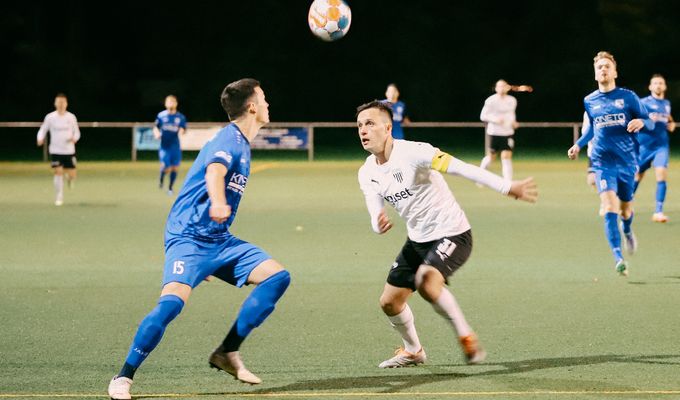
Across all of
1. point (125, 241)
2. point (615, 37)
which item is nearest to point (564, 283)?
point (125, 241)

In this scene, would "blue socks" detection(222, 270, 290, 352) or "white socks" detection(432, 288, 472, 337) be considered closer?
"blue socks" detection(222, 270, 290, 352)

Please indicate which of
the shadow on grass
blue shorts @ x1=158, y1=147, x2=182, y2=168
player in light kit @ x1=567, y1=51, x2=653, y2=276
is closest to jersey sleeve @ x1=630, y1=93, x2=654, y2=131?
player in light kit @ x1=567, y1=51, x2=653, y2=276

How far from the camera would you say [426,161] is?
674 cm

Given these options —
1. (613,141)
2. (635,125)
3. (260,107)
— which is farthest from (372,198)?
(613,141)

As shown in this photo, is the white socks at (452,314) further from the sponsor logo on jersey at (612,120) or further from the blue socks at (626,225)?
the blue socks at (626,225)

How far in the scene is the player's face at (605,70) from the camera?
10625mm

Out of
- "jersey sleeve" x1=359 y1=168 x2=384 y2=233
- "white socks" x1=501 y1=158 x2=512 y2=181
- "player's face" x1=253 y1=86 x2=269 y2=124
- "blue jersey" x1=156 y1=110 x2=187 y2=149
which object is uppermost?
"player's face" x1=253 y1=86 x2=269 y2=124

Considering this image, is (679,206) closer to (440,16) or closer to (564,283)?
(564,283)

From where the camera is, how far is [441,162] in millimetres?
6613

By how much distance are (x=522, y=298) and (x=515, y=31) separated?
43.0 metres

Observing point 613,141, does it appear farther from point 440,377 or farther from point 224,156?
point 224,156

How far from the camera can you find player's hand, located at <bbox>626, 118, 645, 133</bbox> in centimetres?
1077

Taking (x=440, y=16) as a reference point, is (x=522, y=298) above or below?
below

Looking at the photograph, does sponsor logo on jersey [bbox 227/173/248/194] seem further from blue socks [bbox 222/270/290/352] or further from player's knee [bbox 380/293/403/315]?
player's knee [bbox 380/293/403/315]
